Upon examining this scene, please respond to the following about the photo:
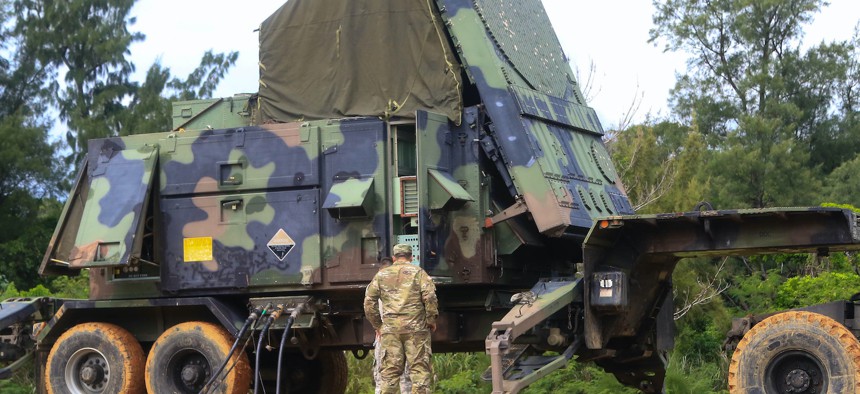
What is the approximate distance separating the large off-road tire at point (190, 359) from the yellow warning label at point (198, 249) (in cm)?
61

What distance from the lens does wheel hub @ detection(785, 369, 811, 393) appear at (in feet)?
33.1

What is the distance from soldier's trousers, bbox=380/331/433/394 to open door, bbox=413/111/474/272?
2.92 ft

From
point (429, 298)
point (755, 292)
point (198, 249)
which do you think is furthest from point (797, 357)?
point (755, 292)

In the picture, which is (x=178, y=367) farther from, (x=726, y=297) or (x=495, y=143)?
(x=726, y=297)

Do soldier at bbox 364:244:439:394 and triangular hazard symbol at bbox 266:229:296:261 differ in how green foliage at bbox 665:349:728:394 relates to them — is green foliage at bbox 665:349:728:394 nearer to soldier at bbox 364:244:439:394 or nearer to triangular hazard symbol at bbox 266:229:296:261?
soldier at bbox 364:244:439:394

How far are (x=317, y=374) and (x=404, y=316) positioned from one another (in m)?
3.47

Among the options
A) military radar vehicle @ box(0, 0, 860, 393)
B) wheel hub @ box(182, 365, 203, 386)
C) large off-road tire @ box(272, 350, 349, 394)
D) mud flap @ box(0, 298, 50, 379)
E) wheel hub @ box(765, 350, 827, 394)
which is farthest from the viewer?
large off-road tire @ box(272, 350, 349, 394)

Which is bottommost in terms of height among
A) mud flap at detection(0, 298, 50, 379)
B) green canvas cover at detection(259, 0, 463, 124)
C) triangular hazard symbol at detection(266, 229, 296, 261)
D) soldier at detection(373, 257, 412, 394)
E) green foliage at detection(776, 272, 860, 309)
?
soldier at detection(373, 257, 412, 394)

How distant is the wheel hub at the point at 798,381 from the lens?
1008 cm

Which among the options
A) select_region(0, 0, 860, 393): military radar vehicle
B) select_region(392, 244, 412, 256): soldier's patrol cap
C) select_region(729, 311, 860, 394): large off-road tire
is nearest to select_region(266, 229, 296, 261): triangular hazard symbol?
select_region(0, 0, 860, 393): military radar vehicle

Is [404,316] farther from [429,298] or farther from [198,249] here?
[198,249]

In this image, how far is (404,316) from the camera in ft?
36.2

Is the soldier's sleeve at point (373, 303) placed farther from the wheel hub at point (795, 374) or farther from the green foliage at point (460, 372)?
the green foliage at point (460, 372)

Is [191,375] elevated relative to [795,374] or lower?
elevated
